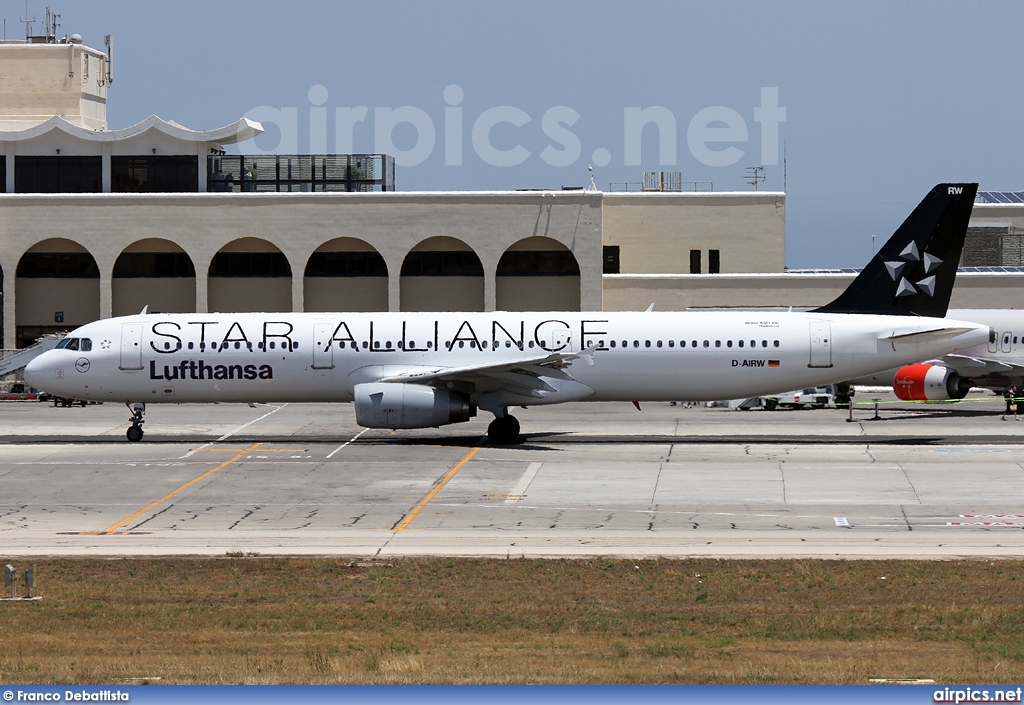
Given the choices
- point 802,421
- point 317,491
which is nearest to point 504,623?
point 317,491

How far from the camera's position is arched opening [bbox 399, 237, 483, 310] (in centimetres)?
7112

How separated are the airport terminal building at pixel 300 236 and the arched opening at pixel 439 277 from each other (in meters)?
0.08

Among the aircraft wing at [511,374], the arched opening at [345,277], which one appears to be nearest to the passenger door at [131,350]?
the aircraft wing at [511,374]

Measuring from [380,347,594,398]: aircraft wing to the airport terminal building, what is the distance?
2946cm

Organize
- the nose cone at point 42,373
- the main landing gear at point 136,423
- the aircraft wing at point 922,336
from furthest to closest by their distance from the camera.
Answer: the main landing gear at point 136,423
the nose cone at point 42,373
the aircraft wing at point 922,336

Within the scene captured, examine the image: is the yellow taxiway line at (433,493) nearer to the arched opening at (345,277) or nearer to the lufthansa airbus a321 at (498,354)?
the lufthansa airbus a321 at (498,354)

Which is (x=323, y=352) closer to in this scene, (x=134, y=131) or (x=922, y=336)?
(x=922, y=336)

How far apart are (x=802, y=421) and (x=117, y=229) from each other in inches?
1499

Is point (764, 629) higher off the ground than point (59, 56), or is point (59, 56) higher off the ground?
point (59, 56)

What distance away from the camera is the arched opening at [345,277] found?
71000 mm

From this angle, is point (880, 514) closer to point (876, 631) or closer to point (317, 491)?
point (876, 631)

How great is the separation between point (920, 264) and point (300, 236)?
36647 millimetres

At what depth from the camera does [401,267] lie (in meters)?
69.9

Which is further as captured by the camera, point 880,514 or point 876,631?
point 880,514
